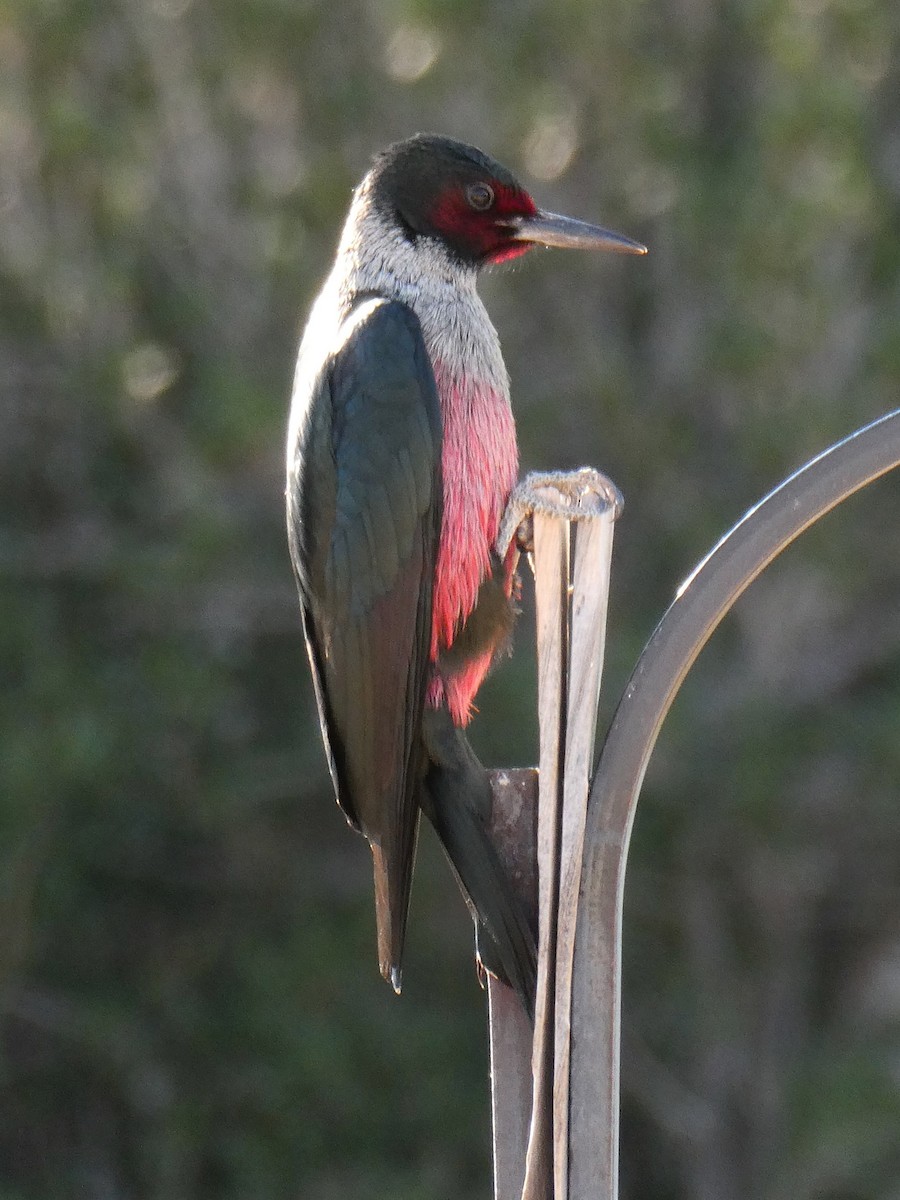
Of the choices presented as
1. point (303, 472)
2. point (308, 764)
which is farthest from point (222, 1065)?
point (303, 472)

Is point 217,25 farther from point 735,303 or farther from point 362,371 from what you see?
point 362,371

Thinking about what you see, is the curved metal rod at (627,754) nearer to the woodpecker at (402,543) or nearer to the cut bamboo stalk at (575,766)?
the cut bamboo stalk at (575,766)

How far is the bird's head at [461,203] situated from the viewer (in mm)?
3439

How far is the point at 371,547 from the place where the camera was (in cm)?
289

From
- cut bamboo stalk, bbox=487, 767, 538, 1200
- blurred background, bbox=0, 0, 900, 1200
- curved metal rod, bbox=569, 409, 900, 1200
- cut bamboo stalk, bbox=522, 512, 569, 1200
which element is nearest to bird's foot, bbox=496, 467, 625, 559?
cut bamboo stalk, bbox=522, 512, 569, 1200

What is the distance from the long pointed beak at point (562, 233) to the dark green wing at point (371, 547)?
0.37m

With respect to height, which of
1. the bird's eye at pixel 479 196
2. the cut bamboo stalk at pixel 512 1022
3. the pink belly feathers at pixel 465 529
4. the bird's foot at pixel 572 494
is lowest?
the cut bamboo stalk at pixel 512 1022

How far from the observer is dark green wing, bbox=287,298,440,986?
8.84ft

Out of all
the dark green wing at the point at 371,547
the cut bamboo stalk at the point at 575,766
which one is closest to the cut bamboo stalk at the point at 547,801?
the cut bamboo stalk at the point at 575,766

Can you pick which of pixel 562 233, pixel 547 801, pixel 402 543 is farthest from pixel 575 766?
pixel 562 233

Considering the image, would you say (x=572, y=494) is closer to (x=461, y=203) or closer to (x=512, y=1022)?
(x=512, y=1022)

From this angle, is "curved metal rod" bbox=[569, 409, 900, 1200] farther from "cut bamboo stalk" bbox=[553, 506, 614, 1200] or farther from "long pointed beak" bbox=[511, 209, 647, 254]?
"long pointed beak" bbox=[511, 209, 647, 254]

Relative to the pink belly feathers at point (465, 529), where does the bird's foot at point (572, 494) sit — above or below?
below

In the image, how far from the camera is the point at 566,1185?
1.93 metres
